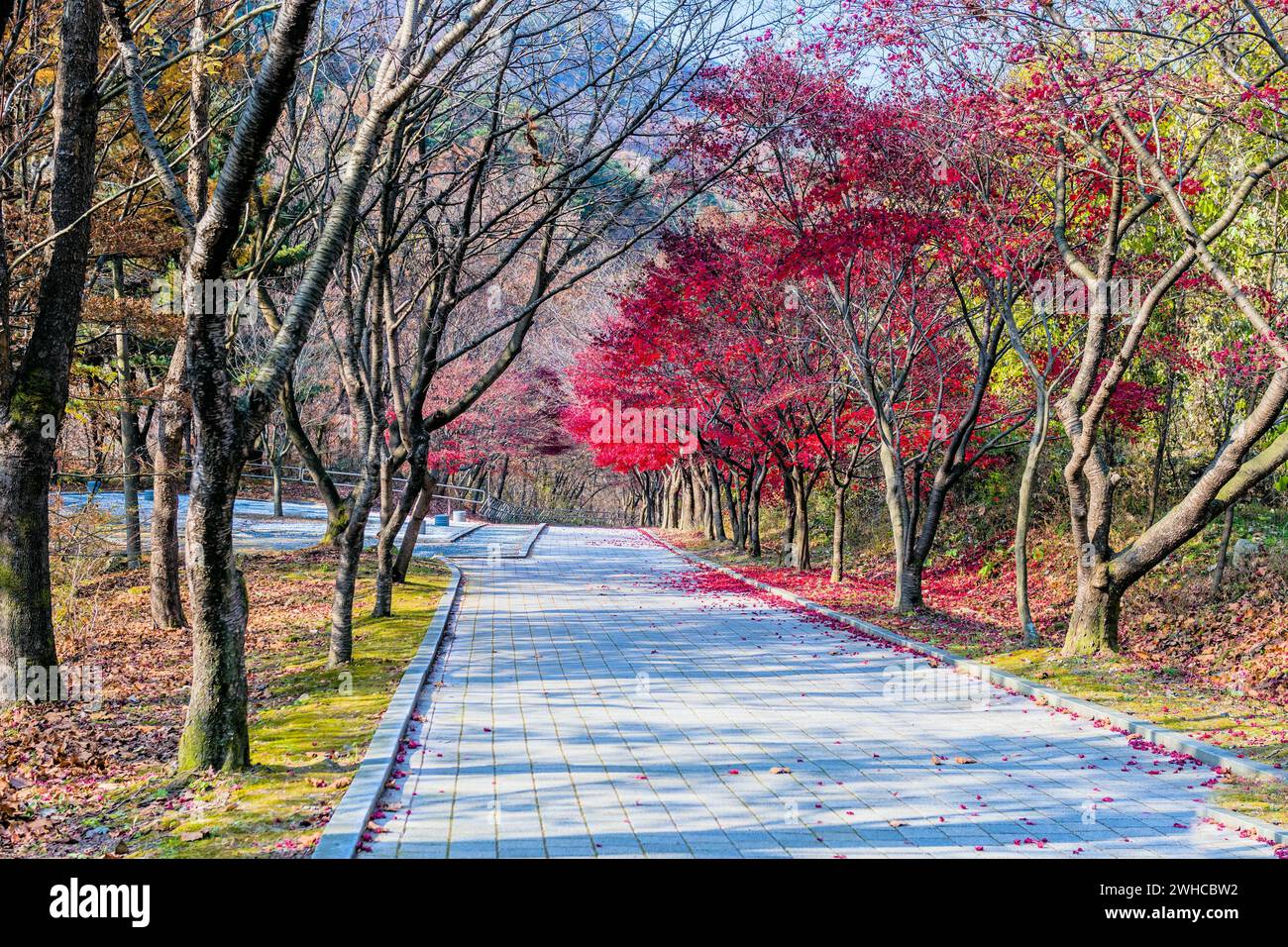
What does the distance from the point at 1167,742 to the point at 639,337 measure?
1546 centimetres

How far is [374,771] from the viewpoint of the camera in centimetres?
623

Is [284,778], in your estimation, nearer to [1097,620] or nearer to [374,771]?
[374,771]

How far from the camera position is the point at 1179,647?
38.3 feet

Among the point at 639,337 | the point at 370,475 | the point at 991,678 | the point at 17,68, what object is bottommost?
the point at 991,678

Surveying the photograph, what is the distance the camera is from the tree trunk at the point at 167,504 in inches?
471

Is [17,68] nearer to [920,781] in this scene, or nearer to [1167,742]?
[920,781]

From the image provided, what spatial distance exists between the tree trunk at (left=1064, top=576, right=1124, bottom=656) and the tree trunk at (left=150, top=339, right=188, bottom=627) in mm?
10117

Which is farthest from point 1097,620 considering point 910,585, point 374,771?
point 374,771

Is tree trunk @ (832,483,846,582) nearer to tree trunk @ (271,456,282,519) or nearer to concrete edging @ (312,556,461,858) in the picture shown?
concrete edging @ (312,556,461,858)

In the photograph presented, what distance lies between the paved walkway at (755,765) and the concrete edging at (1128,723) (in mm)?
191

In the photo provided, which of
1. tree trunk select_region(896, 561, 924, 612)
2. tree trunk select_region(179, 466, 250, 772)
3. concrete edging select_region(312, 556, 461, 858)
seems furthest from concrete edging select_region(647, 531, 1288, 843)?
tree trunk select_region(179, 466, 250, 772)

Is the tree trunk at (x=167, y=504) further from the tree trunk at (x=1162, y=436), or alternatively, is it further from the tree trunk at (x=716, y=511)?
the tree trunk at (x=716, y=511)

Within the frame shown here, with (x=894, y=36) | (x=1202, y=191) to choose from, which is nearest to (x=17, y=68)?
(x=894, y=36)

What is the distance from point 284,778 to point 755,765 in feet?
10.0
